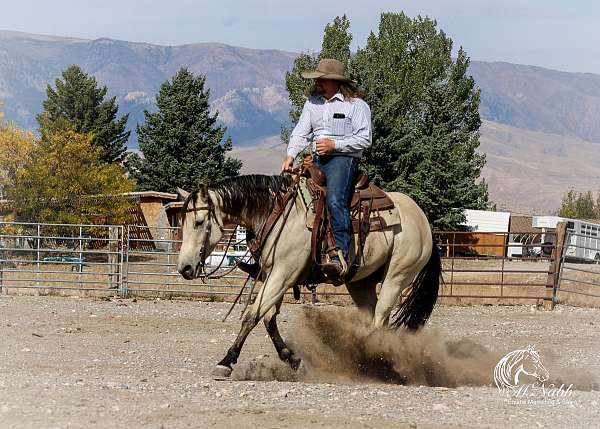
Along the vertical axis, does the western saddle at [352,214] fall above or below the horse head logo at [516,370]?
above

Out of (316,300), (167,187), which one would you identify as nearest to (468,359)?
(316,300)

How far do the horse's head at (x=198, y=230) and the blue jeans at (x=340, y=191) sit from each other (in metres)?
0.99

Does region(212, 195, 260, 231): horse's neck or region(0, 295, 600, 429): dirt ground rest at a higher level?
region(212, 195, 260, 231): horse's neck

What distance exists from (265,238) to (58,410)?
8.43 ft

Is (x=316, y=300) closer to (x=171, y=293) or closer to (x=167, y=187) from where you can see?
(x=171, y=293)

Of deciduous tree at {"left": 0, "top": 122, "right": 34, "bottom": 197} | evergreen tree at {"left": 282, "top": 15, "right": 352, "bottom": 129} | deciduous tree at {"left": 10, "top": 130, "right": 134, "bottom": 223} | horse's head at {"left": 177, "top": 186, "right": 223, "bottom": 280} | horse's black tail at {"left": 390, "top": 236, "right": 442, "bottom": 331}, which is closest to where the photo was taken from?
horse's head at {"left": 177, "top": 186, "right": 223, "bottom": 280}

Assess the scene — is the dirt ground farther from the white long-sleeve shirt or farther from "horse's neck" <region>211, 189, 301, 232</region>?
the white long-sleeve shirt

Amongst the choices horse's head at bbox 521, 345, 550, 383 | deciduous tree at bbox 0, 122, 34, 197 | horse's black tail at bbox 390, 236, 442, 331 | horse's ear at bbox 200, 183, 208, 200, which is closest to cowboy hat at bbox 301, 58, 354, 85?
horse's ear at bbox 200, 183, 208, 200

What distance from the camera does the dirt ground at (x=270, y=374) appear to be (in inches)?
225

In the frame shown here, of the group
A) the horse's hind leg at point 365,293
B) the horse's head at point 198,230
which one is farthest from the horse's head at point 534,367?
the horse's head at point 198,230

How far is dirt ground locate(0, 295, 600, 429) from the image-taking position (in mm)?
5727

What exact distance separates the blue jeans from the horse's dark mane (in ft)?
1.32

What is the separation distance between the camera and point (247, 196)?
25.7 feet

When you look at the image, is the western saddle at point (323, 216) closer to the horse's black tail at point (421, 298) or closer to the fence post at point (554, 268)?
the horse's black tail at point (421, 298)
